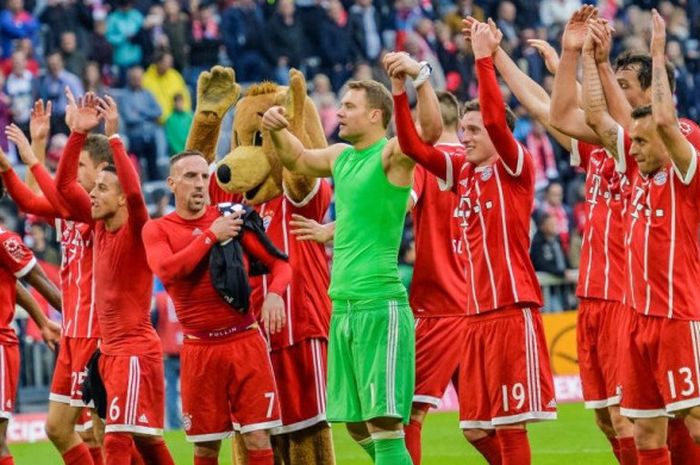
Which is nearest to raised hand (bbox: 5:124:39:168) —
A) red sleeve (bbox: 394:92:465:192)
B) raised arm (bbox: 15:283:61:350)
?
raised arm (bbox: 15:283:61:350)

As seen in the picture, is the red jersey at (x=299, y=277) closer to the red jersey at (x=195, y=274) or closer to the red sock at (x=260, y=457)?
the red jersey at (x=195, y=274)

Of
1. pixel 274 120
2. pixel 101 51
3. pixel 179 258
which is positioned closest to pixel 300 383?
pixel 179 258

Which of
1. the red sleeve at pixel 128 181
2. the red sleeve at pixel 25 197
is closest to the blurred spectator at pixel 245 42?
the red sleeve at pixel 25 197

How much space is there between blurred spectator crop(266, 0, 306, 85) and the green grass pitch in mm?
8147

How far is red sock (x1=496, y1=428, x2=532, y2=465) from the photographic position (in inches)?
368

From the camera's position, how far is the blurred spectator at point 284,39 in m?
23.6

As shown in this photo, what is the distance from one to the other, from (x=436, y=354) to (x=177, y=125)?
1225 cm

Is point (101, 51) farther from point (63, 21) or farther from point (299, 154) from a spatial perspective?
point (299, 154)

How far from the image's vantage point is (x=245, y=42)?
23.5m

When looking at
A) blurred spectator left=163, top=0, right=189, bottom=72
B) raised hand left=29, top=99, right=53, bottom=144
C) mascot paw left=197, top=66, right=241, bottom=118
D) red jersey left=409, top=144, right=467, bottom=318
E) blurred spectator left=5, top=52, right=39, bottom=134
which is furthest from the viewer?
blurred spectator left=163, top=0, right=189, bottom=72

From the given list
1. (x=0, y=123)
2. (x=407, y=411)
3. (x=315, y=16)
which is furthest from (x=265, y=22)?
(x=407, y=411)

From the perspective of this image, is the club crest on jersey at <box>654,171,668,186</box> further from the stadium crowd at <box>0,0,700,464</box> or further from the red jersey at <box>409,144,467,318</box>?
the stadium crowd at <box>0,0,700,464</box>

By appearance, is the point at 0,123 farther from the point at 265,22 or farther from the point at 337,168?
the point at 337,168

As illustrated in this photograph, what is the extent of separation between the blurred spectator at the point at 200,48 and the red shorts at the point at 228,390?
13.9 metres
